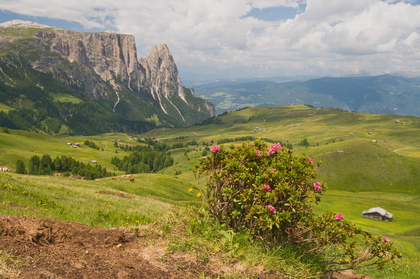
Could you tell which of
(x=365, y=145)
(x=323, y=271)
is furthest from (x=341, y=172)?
(x=323, y=271)

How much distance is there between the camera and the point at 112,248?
10102 millimetres

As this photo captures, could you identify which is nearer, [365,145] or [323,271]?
[323,271]

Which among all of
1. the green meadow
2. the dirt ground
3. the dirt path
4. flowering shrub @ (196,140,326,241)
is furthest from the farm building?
the dirt path

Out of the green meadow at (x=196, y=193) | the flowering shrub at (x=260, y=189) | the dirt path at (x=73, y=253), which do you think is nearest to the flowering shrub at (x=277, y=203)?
the flowering shrub at (x=260, y=189)

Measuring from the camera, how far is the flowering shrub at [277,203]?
1017 centimetres

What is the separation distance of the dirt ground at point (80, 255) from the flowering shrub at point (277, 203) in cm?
219

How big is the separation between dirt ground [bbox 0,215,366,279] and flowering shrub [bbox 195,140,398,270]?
86.4 inches

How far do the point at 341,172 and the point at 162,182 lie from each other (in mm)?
119281

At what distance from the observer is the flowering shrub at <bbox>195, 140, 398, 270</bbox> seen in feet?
33.4

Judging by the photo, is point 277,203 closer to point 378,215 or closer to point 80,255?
point 80,255

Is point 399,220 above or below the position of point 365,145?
below

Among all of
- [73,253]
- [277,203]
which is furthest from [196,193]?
[73,253]

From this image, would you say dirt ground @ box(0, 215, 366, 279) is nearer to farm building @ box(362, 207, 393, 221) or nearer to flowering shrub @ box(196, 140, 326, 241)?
flowering shrub @ box(196, 140, 326, 241)

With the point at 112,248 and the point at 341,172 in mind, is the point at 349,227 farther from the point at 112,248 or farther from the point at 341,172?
the point at 341,172
